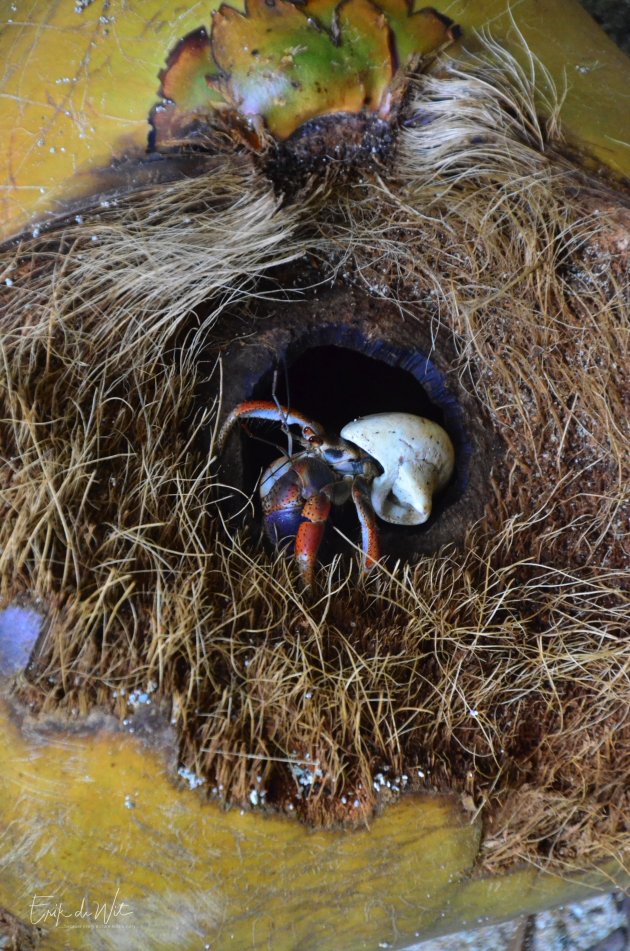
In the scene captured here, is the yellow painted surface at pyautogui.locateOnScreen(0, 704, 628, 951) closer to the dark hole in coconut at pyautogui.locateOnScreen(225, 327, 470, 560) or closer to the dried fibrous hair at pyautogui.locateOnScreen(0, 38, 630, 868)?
the dried fibrous hair at pyautogui.locateOnScreen(0, 38, 630, 868)

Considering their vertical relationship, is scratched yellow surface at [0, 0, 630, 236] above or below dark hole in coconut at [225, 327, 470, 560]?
above

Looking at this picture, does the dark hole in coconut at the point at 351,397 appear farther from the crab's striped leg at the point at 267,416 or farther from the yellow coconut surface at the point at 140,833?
the yellow coconut surface at the point at 140,833

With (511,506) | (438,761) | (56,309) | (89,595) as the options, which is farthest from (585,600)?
(56,309)

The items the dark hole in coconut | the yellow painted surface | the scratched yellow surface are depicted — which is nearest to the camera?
the yellow painted surface

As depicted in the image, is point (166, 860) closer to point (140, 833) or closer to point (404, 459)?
point (140, 833)

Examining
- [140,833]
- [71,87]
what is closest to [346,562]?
[140,833]

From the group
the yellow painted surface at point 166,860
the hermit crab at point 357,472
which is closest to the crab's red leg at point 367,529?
the hermit crab at point 357,472

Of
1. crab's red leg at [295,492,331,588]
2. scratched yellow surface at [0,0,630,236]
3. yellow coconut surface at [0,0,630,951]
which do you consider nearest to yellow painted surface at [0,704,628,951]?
yellow coconut surface at [0,0,630,951]
